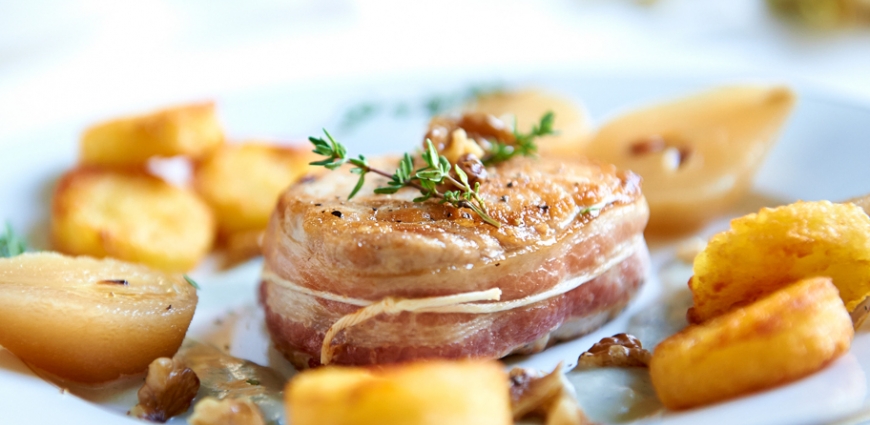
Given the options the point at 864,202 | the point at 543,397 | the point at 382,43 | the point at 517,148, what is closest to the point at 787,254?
the point at 864,202

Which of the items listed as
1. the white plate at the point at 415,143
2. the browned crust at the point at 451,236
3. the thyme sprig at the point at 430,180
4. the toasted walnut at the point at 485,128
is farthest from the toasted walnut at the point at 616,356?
the toasted walnut at the point at 485,128

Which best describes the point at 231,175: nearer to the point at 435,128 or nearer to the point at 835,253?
the point at 435,128

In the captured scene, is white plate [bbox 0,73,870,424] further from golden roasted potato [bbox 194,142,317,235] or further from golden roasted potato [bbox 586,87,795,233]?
golden roasted potato [bbox 194,142,317,235]

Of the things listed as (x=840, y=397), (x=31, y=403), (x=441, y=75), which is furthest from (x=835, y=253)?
(x=441, y=75)

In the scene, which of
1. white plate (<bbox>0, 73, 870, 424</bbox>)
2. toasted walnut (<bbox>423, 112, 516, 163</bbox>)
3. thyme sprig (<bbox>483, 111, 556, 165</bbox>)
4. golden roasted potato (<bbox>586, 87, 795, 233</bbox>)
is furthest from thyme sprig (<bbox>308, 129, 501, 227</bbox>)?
golden roasted potato (<bbox>586, 87, 795, 233</bbox>)

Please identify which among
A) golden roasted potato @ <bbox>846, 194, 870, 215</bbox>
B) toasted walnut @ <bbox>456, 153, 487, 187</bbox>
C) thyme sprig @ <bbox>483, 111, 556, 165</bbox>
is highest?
toasted walnut @ <bbox>456, 153, 487, 187</bbox>

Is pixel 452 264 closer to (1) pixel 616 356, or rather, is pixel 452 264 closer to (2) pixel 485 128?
(1) pixel 616 356
